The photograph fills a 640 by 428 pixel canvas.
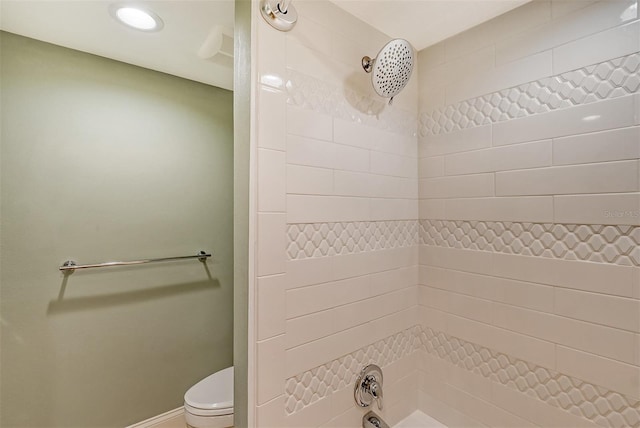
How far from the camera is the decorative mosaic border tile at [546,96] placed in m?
0.89

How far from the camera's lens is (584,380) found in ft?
3.12

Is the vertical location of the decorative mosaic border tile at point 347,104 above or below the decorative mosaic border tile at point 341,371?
above

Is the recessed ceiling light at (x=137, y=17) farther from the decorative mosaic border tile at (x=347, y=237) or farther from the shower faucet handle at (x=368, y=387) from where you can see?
the shower faucet handle at (x=368, y=387)

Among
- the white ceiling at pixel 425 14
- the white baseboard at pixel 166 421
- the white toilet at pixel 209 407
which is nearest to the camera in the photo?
the white ceiling at pixel 425 14

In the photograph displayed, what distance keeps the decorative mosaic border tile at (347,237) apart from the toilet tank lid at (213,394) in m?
1.08

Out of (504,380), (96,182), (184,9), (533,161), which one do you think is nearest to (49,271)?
(96,182)

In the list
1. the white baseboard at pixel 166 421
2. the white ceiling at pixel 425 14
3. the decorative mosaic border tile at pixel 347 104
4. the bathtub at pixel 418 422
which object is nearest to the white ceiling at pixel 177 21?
the white ceiling at pixel 425 14

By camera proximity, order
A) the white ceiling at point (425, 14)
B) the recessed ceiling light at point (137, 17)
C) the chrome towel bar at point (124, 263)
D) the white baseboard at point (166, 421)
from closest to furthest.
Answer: the white ceiling at point (425, 14) < the recessed ceiling light at point (137, 17) < the chrome towel bar at point (124, 263) < the white baseboard at point (166, 421)

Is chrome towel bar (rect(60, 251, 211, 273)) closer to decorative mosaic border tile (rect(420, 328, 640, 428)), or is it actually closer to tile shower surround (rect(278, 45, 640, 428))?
tile shower surround (rect(278, 45, 640, 428))

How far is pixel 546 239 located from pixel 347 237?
0.72 m

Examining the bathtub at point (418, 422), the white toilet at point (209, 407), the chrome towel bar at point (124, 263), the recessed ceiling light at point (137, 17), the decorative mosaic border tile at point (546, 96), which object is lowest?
the white toilet at point (209, 407)

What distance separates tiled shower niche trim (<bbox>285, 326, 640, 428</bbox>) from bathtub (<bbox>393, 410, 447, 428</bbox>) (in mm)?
299

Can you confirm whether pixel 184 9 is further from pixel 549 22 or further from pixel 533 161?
pixel 533 161

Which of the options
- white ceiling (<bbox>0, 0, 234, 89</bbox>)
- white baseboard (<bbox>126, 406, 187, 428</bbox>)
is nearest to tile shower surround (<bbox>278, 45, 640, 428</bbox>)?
white ceiling (<bbox>0, 0, 234, 89</bbox>)
